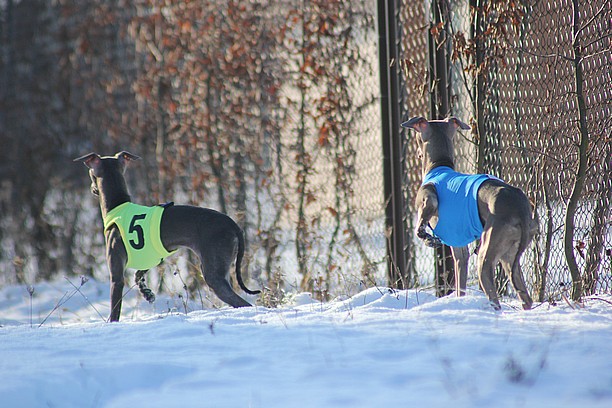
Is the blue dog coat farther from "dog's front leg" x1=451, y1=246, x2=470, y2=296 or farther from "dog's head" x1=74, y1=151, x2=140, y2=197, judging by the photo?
"dog's head" x1=74, y1=151, x2=140, y2=197

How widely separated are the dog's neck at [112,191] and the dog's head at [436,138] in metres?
2.16

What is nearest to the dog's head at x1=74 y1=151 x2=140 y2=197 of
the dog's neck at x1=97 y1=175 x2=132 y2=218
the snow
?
the dog's neck at x1=97 y1=175 x2=132 y2=218

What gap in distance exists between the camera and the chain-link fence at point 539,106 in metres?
5.52

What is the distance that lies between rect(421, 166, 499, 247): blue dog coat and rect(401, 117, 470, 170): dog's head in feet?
1.09

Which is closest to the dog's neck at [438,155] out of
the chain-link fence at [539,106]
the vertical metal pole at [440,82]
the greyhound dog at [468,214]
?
the greyhound dog at [468,214]

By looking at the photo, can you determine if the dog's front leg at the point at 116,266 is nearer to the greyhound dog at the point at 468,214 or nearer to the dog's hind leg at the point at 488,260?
the greyhound dog at the point at 468,214

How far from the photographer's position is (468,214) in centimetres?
461

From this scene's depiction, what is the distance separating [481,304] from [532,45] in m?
2.77

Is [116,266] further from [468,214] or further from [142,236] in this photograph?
[468,214]

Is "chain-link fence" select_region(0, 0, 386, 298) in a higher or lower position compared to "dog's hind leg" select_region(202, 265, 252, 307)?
higher

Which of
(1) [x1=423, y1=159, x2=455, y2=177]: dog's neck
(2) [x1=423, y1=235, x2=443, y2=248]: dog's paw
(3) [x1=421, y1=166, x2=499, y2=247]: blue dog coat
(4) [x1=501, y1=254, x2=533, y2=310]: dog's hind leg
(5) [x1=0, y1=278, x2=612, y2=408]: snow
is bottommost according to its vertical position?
(5) [x1=0, y1=278, x2=612, y2=408]: snow

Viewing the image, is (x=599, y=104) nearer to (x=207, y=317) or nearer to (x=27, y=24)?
(x=207, y=317)

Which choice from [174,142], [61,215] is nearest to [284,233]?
[174,142]

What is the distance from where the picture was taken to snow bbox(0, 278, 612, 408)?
277cm
